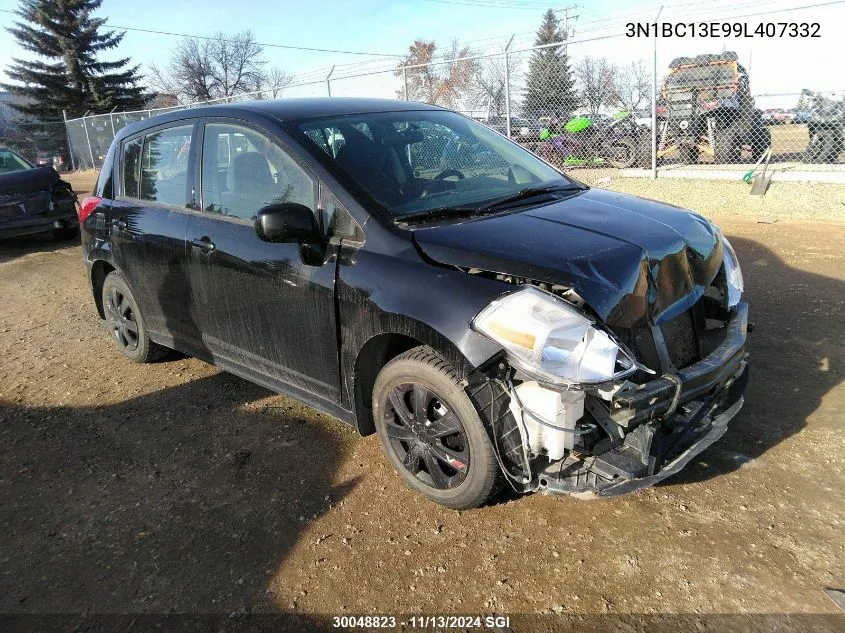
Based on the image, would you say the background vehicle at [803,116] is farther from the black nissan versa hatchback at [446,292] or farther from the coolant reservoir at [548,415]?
the coolant reservoir at [548,415]

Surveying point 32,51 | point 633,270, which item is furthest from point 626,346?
point 32,51

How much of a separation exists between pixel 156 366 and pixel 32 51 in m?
44.4

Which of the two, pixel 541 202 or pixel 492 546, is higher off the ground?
pixel 541 202

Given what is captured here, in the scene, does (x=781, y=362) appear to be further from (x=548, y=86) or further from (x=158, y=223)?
(x=548, y=86)

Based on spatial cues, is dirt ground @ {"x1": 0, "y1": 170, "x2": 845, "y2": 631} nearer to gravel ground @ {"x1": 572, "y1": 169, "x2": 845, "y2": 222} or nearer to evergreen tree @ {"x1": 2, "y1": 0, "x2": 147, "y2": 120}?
gravel ground @ {"x1": 572, "y1": 169, "x2": 845, "y2": 222}

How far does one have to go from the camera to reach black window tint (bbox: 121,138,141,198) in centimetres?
A: 438

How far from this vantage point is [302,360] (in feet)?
10.7

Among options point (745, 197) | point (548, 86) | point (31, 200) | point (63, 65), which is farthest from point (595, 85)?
point (63, 65)

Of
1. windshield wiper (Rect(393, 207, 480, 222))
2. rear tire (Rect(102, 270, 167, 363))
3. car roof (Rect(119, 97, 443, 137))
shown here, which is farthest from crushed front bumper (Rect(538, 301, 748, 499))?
rear tire (Rect(102, 270, 167, 363))

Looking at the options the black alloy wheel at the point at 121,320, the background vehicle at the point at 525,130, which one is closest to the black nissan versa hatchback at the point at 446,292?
the black alloy wheel at the point at 121,320

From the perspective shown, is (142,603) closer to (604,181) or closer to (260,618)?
(260,618)

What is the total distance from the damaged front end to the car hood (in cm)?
9

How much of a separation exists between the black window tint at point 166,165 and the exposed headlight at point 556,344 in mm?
2485

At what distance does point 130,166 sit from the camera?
4445 millimetres
